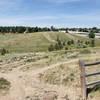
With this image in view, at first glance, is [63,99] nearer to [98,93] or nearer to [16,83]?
[98,93]

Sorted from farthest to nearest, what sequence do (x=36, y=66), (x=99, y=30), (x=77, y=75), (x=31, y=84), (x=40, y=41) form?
(x=99, y=30), (x=40, y=41), (x=36, y=66), (x=77, y=75), (x=31, y=84)

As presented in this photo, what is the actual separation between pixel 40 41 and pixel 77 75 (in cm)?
7544

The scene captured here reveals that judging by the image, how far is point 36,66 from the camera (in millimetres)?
24172

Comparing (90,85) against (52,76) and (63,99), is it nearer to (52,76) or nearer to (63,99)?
(63,99)

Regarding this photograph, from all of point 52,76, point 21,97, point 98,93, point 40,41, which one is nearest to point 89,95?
point 98,93

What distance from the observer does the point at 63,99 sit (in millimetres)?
12586

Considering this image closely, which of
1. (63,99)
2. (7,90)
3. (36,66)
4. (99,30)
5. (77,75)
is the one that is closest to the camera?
(63,99)

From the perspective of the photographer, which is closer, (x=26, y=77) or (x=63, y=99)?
(x=63, y=99)

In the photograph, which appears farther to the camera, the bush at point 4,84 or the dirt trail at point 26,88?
the bush at point 4,84

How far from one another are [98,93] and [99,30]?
142m

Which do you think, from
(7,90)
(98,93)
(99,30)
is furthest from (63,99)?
(99,30)

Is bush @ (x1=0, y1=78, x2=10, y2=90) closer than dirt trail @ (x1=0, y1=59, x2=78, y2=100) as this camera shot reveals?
No

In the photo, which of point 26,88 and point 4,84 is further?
point 4,84

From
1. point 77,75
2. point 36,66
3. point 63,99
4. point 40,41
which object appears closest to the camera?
point 63,99
